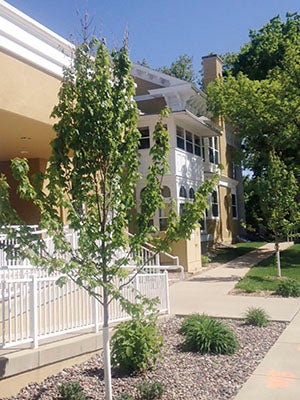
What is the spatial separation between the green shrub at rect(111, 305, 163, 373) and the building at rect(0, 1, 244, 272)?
8.06ft

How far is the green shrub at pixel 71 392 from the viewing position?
17.4 ft

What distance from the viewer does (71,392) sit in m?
5.34

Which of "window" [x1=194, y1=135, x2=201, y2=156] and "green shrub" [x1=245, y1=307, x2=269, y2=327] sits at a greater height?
"window" [x1=194, y1=135, x2=201, y2=156]

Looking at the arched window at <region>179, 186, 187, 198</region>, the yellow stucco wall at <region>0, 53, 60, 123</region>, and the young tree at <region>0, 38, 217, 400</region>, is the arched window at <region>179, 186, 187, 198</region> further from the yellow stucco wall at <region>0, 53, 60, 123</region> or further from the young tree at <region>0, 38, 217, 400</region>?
the young tree at <region>0, 38, 217, 400</region>

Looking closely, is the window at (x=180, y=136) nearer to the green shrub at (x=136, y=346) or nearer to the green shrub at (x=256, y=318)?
the green shrub at (x=256, y=318)

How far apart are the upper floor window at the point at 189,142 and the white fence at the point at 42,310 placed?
15.9 meters

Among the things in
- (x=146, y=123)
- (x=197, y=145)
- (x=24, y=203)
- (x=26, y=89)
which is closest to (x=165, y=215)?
(x=146, y=123)

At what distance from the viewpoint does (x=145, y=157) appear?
853 inches

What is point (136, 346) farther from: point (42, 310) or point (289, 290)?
point (289, 290)

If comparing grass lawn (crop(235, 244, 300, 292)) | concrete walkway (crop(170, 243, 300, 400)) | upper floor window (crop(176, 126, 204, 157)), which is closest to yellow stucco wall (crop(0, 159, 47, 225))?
concrete walkway (crop(170, 243, 300, 400))

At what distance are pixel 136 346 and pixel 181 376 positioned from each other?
0.73m

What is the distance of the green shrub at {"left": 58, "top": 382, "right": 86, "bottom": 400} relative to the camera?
5.31m

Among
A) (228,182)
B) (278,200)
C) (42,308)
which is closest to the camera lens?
(42,308)

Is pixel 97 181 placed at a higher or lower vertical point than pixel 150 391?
higher
